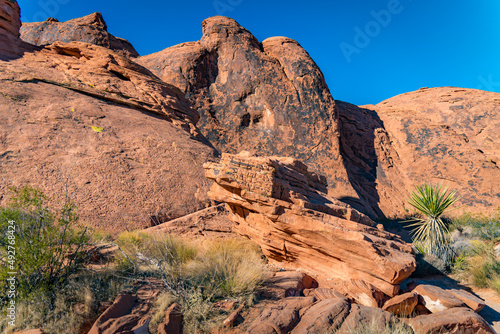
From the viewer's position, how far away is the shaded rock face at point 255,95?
1934cm

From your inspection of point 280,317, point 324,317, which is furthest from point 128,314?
point 324,317

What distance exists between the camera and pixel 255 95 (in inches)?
805

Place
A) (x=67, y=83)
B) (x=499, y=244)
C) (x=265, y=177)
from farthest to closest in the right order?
(x=499, y=244) < (x=67, y=83) < (x=265, y=177)

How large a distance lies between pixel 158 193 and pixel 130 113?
138 inches

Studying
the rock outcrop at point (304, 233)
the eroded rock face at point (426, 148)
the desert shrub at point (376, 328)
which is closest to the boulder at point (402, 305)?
the rock outcrop at point (304, 233)

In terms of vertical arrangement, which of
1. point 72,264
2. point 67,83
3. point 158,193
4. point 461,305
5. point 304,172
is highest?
point 67,83

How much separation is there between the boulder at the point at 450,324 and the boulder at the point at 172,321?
3.59 m

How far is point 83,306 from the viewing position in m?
3.94

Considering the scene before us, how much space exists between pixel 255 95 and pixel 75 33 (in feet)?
46.0

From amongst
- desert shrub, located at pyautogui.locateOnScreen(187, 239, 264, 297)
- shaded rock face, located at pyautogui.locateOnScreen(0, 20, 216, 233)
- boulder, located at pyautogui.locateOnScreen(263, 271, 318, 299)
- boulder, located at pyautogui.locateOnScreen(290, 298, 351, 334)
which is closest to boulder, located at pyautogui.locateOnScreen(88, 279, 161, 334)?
desert shrub, located at pyautogui.locateOnScreen(187, 239, 264, 297)

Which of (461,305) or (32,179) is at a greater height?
(32,179)

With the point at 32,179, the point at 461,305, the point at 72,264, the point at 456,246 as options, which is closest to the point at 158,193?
the point at 32,179

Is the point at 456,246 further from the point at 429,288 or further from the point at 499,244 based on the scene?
the point at 429,288

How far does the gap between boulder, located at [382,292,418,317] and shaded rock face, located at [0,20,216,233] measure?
17.1 ft
